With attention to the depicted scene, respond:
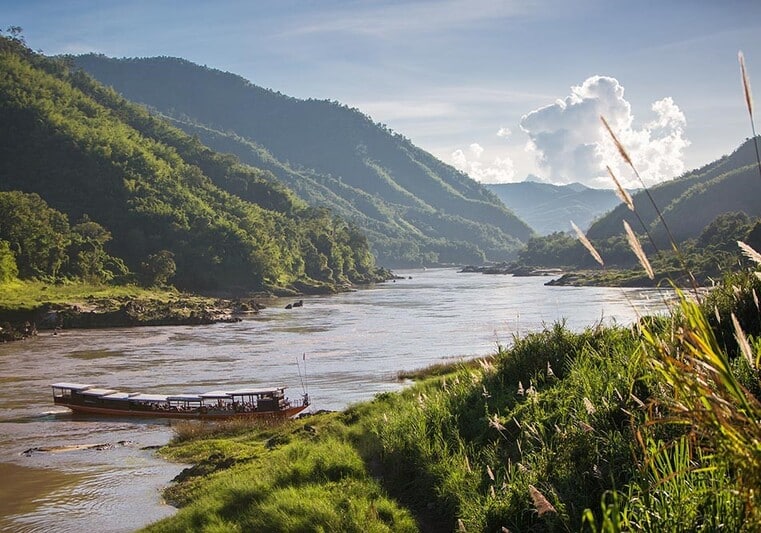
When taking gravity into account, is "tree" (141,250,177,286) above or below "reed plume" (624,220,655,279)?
above

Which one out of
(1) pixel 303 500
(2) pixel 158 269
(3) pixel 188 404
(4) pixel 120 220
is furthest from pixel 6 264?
(1) pixel 303 500

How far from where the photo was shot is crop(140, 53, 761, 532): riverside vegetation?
4.09m

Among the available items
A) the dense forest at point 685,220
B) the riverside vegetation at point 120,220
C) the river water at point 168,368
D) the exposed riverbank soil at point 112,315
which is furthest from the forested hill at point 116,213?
the dense forest at point 685,220

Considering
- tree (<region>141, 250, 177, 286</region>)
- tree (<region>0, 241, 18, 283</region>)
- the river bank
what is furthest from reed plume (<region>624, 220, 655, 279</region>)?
tree (<region>141, 250, 177, 286</region>)

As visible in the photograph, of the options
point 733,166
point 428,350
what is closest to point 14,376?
point 428,350

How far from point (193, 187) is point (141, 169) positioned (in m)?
15.2

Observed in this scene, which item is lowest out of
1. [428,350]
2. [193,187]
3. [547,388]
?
[428,350]

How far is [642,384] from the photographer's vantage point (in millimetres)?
9117

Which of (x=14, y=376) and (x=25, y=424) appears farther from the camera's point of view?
(x=14, y=376)

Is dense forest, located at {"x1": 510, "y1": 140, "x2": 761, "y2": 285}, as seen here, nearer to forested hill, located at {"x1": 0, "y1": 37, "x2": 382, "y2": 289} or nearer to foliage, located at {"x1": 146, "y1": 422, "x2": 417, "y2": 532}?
forested hill, located at {"x1": 0, "y1": 37, "x2": 382, "y2": 289}

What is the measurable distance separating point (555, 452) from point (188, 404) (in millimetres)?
24057

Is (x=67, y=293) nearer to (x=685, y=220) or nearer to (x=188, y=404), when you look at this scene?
(x=188, y=404)

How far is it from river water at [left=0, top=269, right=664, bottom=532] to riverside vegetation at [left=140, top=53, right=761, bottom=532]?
895 mm

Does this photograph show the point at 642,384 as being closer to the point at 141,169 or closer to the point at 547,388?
the point at 547,388
